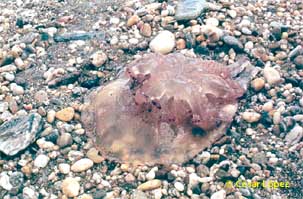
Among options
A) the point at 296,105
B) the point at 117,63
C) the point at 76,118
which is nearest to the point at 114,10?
the point at 117,63

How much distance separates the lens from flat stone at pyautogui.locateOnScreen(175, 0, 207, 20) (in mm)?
4834

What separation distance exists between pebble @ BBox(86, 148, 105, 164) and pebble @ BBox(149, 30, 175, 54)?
1.29 meters

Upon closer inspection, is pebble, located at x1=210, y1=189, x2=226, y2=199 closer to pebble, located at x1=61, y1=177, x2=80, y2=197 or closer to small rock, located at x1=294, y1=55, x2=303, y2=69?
pebble, located at x1=61, y1=177, x2=80, y2=197

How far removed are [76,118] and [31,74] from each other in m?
0.80

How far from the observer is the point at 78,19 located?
17.0ft

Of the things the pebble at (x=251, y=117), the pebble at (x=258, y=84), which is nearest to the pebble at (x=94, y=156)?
the pebble at (x=251, y=117)

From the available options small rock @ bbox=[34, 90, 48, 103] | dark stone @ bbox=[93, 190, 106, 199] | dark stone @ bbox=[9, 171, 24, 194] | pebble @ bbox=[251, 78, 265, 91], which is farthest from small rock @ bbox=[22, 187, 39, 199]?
pebble @ bbox=[251, 78, 265, 91]

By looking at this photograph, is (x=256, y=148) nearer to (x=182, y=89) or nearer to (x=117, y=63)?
(x=182, y=89)

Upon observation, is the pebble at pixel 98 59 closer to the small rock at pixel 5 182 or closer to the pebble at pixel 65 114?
the pebble at pixel 65 114

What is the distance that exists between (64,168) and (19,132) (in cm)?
55

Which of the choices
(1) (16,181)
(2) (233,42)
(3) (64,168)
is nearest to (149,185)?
(3) (64,168)

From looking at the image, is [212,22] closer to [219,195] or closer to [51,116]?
[51,116]

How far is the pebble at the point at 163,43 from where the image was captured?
4.57 metres

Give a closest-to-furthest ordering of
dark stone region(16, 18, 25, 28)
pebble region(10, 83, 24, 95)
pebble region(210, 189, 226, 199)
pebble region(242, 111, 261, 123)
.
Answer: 1. pebble region(210, 189, 226, 199)
2. pebble region(242, 111, 261, 123)
3. pebble region(10, 83, 24, 95)
4. dark stone region(16, 18, 25, 28)
